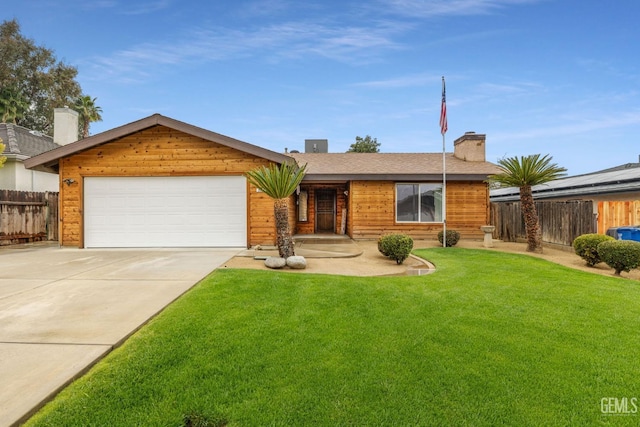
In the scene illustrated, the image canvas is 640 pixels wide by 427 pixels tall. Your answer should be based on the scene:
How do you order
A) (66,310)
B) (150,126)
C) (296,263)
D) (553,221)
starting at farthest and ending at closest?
(553,221)
(150,126)
(296,263)
(66,310)

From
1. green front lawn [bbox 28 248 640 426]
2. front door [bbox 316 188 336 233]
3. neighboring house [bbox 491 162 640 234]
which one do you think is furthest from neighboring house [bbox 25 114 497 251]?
neighboring house [bbox 491 162 640 234]

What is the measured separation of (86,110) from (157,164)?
24568 mm

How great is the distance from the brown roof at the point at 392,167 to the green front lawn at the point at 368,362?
7.86 metres

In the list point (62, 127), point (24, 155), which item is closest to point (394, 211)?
point (24, 155)

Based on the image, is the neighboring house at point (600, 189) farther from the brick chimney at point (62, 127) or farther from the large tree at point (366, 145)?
the brick chimney at point (62, 127)

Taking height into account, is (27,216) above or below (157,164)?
below

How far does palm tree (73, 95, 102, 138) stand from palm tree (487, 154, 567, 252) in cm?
3274

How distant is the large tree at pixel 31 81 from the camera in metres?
25.9

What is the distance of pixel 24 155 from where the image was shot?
14.2m

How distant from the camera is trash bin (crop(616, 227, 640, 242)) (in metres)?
Answer: 9.43

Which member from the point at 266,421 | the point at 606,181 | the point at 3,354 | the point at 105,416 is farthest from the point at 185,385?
the point at 606,181

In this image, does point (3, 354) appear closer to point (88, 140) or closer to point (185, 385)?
point (185, 385)

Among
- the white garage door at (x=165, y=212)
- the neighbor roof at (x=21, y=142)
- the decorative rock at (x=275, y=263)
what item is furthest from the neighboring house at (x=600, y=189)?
the neighbor roof at (x=21, y=142)

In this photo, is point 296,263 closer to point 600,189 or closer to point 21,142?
point 600,189
